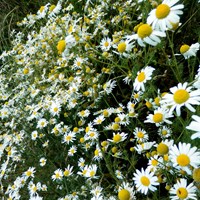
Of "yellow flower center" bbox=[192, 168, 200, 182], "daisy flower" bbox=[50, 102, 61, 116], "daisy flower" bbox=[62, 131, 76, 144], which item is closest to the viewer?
"yellow flower center" bbox=[192, 168, 200, 182]

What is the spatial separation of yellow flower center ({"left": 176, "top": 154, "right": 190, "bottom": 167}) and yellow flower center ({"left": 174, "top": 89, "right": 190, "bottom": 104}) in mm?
189

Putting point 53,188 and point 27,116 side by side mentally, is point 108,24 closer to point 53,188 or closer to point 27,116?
point 27,116

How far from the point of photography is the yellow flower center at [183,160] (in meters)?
1.15

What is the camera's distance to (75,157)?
2.26 metres

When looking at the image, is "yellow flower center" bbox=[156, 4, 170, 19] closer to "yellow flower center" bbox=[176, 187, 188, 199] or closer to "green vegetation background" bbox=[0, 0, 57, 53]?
"yellow flower center" bbox=[176, 187, 188, 199]

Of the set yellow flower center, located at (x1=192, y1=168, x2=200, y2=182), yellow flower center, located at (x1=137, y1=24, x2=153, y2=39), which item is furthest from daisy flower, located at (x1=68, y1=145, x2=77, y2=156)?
yellow flower center, located at (x1=192, y1=168, x2=200, y2=182)

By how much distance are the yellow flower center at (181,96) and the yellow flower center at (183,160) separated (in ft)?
0.62

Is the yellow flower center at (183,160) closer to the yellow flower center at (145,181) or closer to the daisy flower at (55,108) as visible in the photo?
the yellow flower center at (145,181)

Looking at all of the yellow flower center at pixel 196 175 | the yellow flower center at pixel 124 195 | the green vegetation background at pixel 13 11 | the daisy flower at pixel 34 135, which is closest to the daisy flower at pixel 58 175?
the daisy flower at pixel 34 135

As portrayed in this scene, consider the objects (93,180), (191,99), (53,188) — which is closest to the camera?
(191,99)

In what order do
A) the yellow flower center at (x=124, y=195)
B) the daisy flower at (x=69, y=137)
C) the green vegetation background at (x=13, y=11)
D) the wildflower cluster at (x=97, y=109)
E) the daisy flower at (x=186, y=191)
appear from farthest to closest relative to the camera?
the green vegetation background at (x=13, y=11) < the daisy flower at (x=69, y=137) < the wildflower cluster at (x=97, y=109) < the yellow flower center at (x=124, y=195) < the daisy flower at (x=186, y=191)

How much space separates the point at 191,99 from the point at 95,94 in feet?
3.44

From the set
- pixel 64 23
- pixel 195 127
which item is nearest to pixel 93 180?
pixel 195 127

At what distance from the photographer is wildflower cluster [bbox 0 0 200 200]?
5.35 feet
